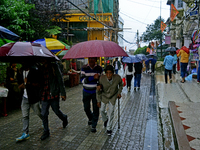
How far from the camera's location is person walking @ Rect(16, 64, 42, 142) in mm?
4215

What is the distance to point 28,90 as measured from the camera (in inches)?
165

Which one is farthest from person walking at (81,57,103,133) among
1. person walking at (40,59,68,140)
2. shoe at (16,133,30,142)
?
shoe at (16,133,30,142)

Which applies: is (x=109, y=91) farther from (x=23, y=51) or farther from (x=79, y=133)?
(x=23, y=51)

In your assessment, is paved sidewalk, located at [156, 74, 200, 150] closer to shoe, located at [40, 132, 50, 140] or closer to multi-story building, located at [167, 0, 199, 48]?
shoe, located at [40, 132, 50, 140]

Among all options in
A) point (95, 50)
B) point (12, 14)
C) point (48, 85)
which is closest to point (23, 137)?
point (48, 85)

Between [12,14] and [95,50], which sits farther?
[12,14]

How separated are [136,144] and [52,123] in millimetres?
2490

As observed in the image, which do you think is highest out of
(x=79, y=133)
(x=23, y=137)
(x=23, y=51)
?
(x=23, y=51)

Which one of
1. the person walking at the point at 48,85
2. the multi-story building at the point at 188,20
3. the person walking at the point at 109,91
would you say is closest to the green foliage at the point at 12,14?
the person walking at the point at 48,85

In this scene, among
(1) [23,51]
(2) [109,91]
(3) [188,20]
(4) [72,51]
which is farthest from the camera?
(3) [188,20]

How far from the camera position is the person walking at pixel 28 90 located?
4.21 m

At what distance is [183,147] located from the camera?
355cm

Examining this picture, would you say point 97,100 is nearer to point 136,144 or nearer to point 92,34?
point 136,144

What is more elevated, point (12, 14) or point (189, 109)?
point (12, 14)
